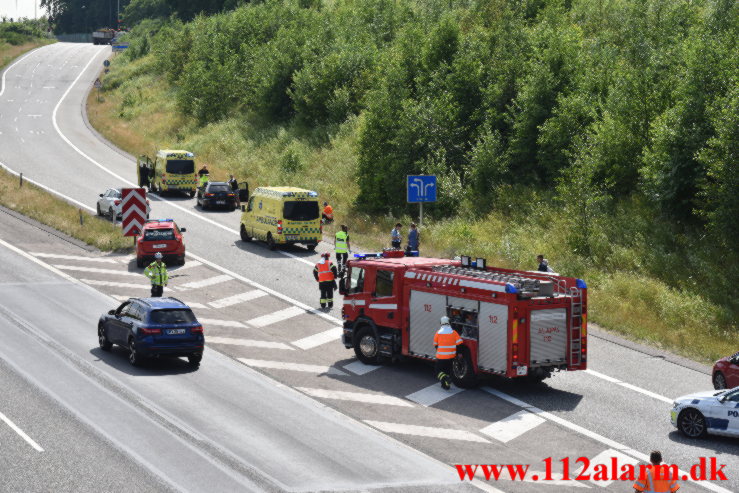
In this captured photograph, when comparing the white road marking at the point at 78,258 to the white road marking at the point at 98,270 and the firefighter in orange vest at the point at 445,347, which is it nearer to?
the white road marking at the point at 98,270

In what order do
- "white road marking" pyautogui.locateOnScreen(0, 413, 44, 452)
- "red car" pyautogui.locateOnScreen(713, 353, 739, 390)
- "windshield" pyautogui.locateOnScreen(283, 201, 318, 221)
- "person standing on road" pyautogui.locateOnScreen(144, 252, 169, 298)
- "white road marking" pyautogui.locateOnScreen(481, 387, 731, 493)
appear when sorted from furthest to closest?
"windshield" pyautogui.locateOnScreen(283, 201, 318, 221)
"person standing on road" pyautogui.locateOnScreen(144, 252, 169, 298)
"red car" pyautogui.locateOnScreen(713, 353, 739, 390)
"white road marking" pyautogui.locateOnScreen(0, 413, 44, 452)
"white road marking" pyautogui.locateOnScreen(481, 387, 731, 493)

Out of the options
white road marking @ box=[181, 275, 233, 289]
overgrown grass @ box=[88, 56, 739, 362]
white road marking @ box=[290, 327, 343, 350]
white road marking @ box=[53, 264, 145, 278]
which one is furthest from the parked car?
white road marking @ box=[290, 327, 343, 350]

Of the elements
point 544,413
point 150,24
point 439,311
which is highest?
point 150,24

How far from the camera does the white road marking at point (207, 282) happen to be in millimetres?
32969

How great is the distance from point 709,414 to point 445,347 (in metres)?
5.72

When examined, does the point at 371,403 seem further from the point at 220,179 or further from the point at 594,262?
the point at 220,179

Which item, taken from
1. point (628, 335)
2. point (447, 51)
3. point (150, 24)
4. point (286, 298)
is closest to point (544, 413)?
point (628, 335)

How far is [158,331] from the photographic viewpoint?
22672 millimetres

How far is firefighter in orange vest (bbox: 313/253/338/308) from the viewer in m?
29.0

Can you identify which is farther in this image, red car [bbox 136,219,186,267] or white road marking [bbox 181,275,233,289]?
red car [bbox 136,219,186,267]

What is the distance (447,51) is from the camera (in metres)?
51.2

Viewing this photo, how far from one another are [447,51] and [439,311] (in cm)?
3200

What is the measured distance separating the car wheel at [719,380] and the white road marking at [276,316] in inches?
504

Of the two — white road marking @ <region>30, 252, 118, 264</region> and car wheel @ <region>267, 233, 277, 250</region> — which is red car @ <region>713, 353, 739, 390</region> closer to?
car wheel @ <region>267, 233, 277, 250</region>
